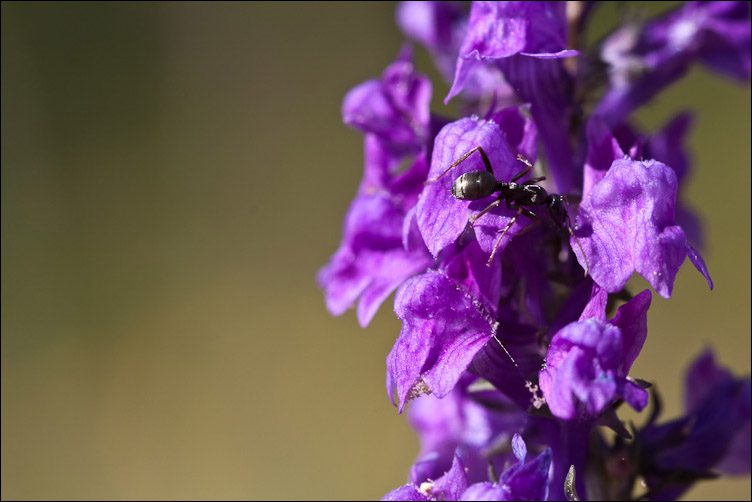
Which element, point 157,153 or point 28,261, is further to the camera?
point 157,153

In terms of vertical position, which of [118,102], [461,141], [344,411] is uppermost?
[118,102]

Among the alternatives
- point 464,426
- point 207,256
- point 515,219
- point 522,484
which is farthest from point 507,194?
point 207,256

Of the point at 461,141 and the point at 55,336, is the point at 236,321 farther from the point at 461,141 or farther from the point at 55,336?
the point at 461,141

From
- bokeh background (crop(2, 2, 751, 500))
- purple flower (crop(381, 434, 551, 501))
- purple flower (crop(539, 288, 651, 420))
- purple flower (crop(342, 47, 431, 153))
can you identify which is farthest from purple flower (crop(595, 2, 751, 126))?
bokeh background (crop(2, 2, 751, 500))

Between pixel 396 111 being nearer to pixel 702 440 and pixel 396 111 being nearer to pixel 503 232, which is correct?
pixel 503 232

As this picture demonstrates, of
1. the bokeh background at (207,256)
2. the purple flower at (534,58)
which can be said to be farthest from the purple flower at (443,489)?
the bokeh background at (207,256)

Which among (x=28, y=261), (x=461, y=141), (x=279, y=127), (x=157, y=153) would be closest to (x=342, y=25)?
(x=279, y=127)

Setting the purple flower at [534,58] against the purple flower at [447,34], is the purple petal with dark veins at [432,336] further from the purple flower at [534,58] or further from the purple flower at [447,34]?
the purple flower at [447,34]
